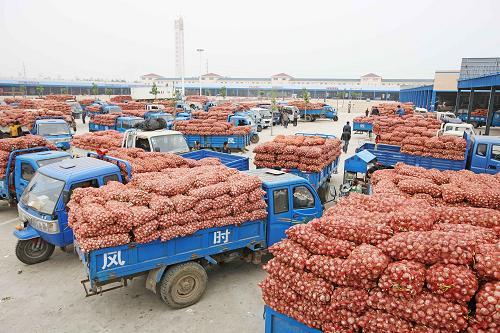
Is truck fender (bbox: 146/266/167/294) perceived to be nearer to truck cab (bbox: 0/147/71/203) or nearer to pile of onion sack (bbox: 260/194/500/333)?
pile of onion sack (bbox: 260/194/500/333)

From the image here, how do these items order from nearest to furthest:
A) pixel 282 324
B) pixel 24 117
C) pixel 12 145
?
pixel 282 324
pixel 12 145
pixel 24 117

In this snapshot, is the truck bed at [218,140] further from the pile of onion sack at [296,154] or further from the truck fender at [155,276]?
the truck fender at [155,276]

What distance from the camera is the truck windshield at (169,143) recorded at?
14.7 meters

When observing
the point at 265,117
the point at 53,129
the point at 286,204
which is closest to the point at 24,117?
the point at 53,129

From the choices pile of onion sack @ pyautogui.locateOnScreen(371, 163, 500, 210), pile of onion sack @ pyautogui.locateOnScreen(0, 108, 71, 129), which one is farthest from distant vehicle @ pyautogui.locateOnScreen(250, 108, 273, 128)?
pile of onion sack @ pyautogui.locateOnScreen(371, 163, 500, 210)

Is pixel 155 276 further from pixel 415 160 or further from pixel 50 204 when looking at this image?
pixel 415 160

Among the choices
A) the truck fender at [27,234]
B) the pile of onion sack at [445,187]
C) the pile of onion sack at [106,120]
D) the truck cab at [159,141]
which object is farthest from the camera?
the pile of onion sack at [106,120]

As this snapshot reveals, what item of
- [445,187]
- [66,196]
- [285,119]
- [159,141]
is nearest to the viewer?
[445,187]

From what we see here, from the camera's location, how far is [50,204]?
8312 mm

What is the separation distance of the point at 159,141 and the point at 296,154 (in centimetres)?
588

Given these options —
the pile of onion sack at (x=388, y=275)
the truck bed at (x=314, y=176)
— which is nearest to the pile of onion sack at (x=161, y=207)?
the pile of onion sack at (x=388, y=275)

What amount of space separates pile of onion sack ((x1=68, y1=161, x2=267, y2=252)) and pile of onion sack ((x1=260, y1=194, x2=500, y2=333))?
2.47 m

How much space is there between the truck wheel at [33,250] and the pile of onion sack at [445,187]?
27.6 ft

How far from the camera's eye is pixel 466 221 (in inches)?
214
